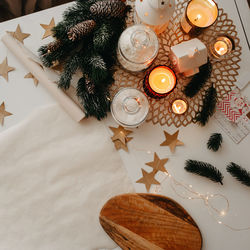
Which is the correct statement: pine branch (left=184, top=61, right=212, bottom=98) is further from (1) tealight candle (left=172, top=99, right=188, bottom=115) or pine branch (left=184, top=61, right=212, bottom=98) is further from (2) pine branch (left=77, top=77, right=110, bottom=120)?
(2) pine branch (left=77, top=77, right=110, bottom=120)

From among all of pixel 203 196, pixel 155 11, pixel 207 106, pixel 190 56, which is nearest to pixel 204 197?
pixel 203 196

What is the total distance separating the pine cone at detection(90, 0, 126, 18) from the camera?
2.08ft

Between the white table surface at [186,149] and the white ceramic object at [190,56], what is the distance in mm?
169

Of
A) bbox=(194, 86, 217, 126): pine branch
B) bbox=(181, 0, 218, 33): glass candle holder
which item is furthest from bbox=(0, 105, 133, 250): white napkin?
bbox=(181, 0, 218, 33): glass candle holder

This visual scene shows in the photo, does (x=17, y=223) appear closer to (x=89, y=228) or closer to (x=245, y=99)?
(x=89, y=228)

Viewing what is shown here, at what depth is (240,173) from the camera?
0.71 meters

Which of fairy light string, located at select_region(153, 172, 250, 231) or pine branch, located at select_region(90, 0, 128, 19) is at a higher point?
pine branch, located at select_region(90, 0, 128, 19)

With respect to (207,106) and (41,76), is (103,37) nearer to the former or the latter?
(41,76)

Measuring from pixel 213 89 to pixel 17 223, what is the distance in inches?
27.8

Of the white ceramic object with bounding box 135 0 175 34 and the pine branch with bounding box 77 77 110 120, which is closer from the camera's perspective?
the white ceramic object with bounding box 135 0 175 34

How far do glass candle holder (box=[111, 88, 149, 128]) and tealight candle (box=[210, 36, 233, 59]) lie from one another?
9.9 inches

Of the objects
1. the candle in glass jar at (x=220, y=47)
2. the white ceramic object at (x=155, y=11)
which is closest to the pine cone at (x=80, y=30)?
the white ceramic object at (x=155, y=11)

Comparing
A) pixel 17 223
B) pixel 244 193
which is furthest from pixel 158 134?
pixel 17 223

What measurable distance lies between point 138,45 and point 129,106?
0.17m
